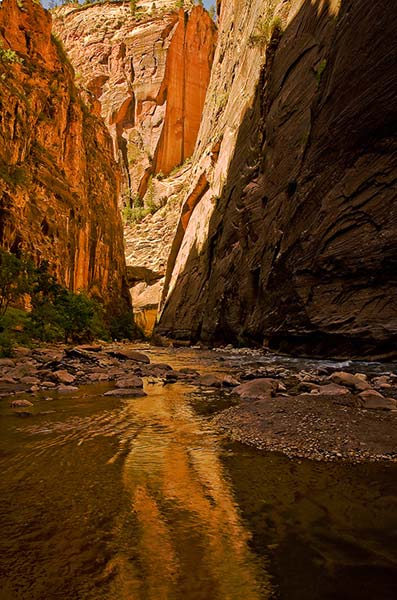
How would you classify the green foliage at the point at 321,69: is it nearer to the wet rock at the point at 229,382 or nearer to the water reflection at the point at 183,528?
the wet rock at the point at 229,382

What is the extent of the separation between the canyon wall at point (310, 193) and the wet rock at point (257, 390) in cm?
630

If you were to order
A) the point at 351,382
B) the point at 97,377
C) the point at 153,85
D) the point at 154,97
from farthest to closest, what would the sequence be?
the point at 153,85 < the point at 154,97 < the point at 97,377 < the point at 351,382

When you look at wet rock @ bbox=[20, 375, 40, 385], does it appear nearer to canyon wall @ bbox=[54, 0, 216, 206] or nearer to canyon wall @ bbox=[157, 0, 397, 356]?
canyon wall @ bbox=[157, 0, 397, 356]

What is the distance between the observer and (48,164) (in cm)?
2394

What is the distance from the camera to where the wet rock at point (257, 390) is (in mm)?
5888

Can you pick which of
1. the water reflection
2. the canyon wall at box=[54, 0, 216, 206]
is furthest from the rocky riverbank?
the canyon wall at box=[54, 0, 216, 206]

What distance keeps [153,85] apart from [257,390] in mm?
70082

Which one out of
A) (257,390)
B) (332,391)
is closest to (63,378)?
(257,390)

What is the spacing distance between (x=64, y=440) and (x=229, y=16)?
43910mm

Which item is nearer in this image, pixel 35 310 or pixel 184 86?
pixel 35 310

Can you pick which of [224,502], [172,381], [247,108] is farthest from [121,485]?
[247,108]

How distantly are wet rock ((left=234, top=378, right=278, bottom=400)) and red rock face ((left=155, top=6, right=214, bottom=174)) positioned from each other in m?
61.8

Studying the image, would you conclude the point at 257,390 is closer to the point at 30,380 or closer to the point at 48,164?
the point at 30,380

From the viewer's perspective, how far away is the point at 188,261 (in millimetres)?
32125
